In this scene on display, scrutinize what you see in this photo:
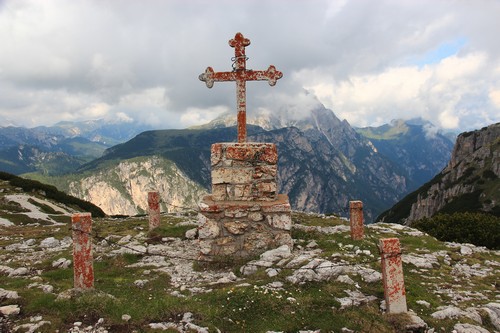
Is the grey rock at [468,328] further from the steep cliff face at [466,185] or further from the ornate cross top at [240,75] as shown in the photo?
the steep cliff face at [466,185]

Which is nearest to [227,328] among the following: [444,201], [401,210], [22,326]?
[22,326]

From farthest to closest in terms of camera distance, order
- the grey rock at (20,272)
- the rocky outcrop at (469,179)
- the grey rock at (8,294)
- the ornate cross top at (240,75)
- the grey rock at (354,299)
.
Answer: the rocky outcrop at (469,179) < the ornate cross top at (240,75) < the grey rock at (20,272) < the grey rock at (354,299) < the grey rock at (8,294)

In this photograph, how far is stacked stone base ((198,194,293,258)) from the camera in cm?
1302

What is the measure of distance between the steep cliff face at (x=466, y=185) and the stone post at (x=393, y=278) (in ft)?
381

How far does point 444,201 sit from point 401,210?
29.4 meters

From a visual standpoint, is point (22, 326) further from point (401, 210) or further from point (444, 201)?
point (401, 210)

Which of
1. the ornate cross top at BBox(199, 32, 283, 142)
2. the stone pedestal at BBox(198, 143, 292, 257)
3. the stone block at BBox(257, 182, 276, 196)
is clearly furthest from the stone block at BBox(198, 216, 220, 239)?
the ornate cross top at BBox(199, 32, 283, 142)

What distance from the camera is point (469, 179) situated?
140000mm

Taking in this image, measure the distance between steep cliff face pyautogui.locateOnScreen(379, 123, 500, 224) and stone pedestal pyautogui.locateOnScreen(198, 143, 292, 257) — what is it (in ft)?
373

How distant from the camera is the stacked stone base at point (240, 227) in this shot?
13.0m

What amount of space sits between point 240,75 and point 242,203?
5.59 meters

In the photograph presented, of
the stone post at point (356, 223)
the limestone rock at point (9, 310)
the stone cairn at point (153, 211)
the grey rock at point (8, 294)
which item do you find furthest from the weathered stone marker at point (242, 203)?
the limestone rock at point (9, 310)

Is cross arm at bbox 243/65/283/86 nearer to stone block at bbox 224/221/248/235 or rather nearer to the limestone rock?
stone block at bbox 224/221/248/235

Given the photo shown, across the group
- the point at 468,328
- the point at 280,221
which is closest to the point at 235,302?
the point at 280,221
